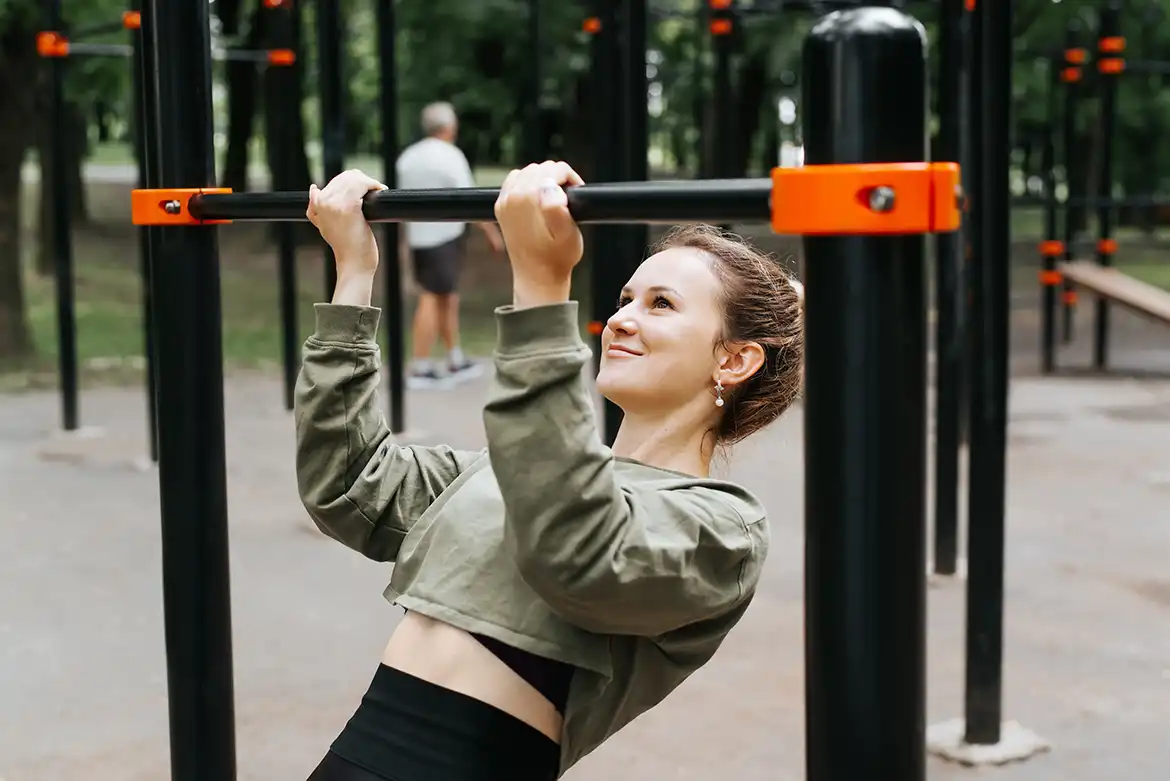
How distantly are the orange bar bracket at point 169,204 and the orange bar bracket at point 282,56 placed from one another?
592cm

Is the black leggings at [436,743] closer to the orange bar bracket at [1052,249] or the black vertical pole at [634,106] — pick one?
the black vertical pole at [634,106]

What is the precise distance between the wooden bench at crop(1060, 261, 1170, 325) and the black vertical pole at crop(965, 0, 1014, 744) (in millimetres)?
6427

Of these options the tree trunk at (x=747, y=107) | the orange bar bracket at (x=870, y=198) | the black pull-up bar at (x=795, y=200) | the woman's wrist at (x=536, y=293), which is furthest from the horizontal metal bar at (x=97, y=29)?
the tree trunk at (x=747, y=107)

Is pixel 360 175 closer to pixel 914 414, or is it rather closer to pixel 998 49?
pixel 914 414

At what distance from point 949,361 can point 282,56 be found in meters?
4.11

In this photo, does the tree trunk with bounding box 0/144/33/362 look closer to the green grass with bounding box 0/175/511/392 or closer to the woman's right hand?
the green grass with bounding box 0/175/511/392

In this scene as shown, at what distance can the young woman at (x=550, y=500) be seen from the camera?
1383mm

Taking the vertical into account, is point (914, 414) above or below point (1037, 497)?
above

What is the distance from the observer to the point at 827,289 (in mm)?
1188

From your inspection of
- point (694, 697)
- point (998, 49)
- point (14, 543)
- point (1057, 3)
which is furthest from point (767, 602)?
point (1057, 3)

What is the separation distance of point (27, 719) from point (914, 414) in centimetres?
296

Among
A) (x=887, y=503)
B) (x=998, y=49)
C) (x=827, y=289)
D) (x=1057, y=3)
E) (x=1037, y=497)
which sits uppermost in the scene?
(x=1057, y=3)

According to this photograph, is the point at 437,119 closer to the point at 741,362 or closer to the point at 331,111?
the point at 331,111

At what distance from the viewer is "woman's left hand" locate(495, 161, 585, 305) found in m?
1.38
